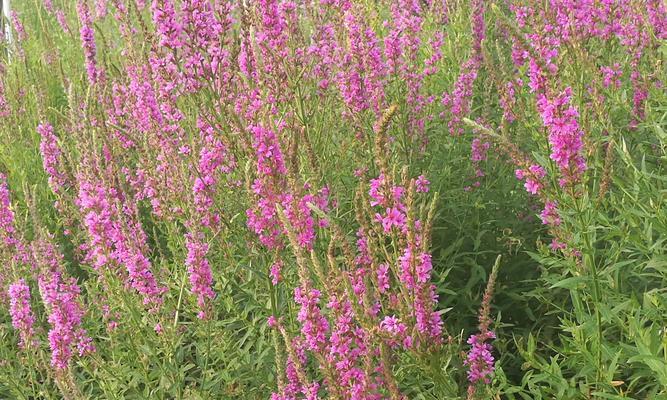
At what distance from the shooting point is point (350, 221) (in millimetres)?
4172

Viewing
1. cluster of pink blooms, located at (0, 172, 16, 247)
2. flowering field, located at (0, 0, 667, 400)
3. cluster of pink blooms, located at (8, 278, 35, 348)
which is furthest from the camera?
cluster of pink blooms, located at (0, 172, 16, 247)

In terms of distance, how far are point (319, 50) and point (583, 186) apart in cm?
247

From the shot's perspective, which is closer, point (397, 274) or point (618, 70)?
point (397, 274)

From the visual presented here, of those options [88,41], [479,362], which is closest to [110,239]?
[479,362]

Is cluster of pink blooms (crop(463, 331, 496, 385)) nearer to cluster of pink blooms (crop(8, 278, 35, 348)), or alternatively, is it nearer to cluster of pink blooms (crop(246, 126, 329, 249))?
cluster of pink blooms (crop(246, 126, 329, 249))

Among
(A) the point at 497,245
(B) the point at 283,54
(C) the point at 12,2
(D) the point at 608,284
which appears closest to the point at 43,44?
(C) the point at 12,2

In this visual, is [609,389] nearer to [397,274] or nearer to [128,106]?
[397,274]

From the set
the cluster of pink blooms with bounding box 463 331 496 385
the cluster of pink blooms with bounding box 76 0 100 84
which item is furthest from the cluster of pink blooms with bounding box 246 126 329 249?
the cluster of pink blooms with bounding box 76 0 100 84

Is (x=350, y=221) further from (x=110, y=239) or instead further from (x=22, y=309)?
(x=22, y=309)

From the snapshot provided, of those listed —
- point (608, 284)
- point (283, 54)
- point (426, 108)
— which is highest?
point (283, 54)

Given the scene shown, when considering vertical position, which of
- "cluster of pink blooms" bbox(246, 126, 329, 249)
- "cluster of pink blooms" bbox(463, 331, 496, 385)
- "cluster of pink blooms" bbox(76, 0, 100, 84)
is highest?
"cluster of pink blooms" bbox(76, 0, 100, 84)

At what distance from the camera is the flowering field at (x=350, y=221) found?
2.53 metres

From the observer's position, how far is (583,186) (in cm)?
262

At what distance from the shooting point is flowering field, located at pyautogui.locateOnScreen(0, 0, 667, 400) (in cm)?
253
